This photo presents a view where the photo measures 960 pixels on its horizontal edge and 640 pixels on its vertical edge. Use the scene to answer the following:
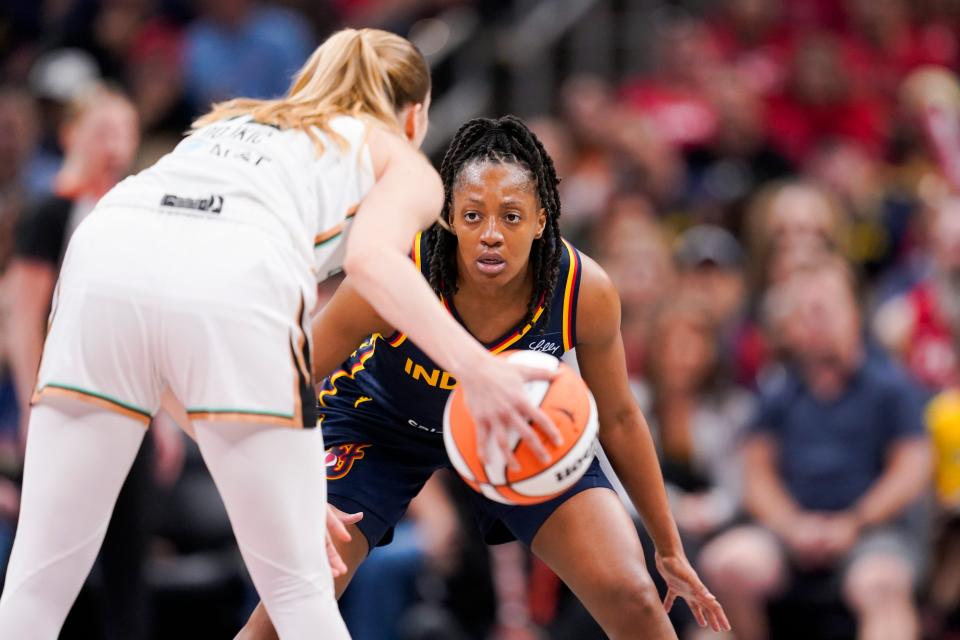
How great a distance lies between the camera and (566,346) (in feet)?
13.3

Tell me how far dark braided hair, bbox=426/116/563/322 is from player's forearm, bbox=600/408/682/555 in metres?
0.43

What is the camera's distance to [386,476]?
4.18 metres

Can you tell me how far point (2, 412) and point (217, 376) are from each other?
393 cm

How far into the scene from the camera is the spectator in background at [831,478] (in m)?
6.21

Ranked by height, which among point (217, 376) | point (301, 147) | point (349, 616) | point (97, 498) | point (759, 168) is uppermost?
point (301, 147)

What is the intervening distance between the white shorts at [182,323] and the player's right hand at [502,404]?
40cm

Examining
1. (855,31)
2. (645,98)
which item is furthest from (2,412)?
(855,31)

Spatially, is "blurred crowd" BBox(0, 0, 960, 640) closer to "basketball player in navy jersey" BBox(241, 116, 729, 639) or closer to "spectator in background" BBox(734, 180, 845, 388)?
"spectator in background" BBox(734, 180, 845, 388)

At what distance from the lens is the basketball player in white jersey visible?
10.1 ft

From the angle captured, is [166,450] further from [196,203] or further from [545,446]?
[545,446]

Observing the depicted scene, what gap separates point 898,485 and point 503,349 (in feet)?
10.0

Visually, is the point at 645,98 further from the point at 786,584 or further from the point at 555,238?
the point at 555,238

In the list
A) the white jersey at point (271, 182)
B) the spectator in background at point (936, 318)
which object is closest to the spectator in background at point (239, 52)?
the spectator in background at point (936, 318)

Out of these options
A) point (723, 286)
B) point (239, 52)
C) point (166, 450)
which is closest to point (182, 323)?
point (166, 450)
